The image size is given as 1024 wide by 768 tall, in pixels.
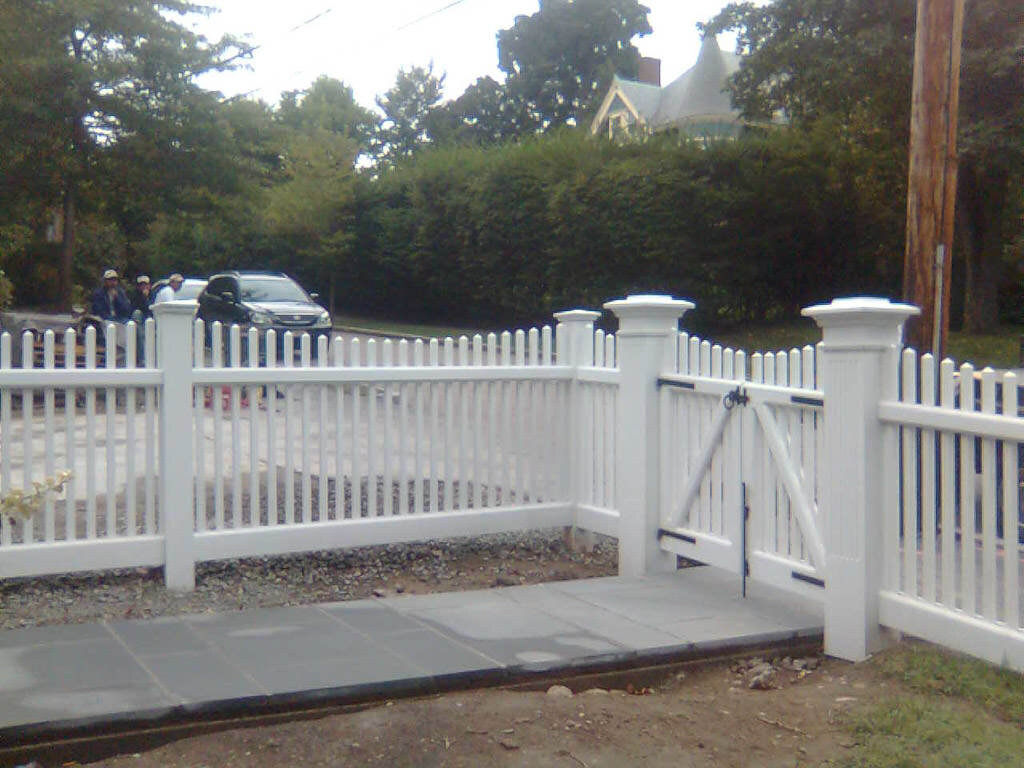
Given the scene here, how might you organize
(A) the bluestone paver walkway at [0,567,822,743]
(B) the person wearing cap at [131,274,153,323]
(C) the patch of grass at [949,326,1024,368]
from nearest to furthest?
(A) the bluestone paver walkway at [0,567,822,743], (B) the person wearing cap at [131,274,153,323], (C) the patch of grass at [949,326,1024,368]

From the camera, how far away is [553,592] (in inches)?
279

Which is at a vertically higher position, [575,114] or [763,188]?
[575,114]

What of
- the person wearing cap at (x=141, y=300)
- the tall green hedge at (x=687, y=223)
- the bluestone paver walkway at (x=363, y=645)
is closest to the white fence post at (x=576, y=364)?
the bluestone paver walkway at (x=363, y=645)

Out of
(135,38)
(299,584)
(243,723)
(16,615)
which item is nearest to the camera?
(243,723)

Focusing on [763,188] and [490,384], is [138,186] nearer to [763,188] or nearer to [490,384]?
[763,188]

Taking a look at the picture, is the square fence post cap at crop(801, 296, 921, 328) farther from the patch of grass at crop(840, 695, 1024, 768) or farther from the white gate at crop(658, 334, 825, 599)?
the patch of grass at crop(840, 695, 1024, 768)

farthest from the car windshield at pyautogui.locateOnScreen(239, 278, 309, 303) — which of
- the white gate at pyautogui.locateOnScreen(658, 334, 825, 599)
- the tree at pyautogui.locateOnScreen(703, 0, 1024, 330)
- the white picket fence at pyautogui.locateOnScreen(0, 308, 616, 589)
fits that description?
the white gate at pyautogui.locateOnScreen(658, 334, 825, 599)

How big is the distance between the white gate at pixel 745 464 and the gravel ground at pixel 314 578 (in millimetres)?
1139

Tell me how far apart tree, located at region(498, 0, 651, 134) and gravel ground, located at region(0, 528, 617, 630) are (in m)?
67.4

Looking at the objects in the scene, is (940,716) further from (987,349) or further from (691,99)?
(691,99)

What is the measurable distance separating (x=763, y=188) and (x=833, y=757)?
23020 mm

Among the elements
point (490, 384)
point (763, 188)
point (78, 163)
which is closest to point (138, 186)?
point (78, 163)

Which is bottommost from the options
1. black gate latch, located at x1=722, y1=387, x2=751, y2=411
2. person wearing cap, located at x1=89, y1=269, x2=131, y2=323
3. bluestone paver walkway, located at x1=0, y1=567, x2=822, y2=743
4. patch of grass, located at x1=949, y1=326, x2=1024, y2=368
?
bluestone paver walkway, located at x1=0, y1=567, x2=822, y2=743

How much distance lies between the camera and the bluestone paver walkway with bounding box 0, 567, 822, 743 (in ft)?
16.5
